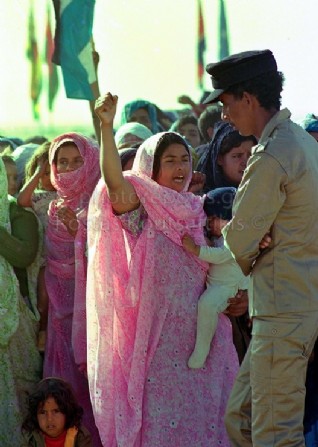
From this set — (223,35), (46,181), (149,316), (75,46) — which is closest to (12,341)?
(46,181)

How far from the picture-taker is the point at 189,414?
20.6 ft

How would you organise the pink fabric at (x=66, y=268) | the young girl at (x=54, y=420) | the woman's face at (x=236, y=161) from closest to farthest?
the young girl at (x=54, y=420)
the pink fabric at (x=66, y=268)
the woman's face at (x=236, y=161)

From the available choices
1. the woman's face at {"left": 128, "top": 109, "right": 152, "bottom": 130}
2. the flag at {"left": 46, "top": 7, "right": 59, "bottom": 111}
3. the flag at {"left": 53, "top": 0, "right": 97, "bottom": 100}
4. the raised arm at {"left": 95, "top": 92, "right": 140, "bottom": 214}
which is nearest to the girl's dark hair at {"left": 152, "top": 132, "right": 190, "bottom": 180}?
the raised arm at {"left": 95, "top": 92, "right": 140, "bottom": 214}

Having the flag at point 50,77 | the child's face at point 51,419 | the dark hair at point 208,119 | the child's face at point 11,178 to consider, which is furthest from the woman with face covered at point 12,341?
the flag at point 50,77

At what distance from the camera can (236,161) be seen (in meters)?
7.20

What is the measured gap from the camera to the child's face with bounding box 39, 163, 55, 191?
7359mm

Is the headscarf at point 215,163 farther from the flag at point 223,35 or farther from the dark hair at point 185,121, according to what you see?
the flag at point 223,35

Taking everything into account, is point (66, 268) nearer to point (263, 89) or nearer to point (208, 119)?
point (263, 89)

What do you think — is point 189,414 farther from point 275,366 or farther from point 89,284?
point 275,366

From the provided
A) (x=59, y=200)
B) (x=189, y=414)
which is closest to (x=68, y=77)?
(x=59, y=200)

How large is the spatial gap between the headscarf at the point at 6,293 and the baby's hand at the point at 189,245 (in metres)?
1.22

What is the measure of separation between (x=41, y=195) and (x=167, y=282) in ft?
4.64

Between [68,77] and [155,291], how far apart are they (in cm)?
314

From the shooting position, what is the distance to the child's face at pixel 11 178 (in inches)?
304
